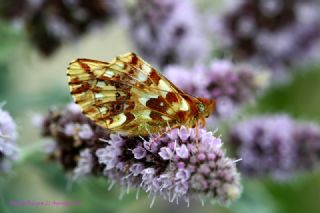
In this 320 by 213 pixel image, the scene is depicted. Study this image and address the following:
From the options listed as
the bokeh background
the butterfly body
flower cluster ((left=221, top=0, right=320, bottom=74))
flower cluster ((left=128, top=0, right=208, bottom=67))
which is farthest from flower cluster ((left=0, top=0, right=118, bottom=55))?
the butterfly body

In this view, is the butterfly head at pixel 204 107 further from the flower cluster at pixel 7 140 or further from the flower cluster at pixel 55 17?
the flower cluster at pixel 55 17

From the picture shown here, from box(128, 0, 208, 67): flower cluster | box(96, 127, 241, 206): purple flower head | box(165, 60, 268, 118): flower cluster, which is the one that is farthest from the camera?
box(128, 0, 208, 67): flower cluster

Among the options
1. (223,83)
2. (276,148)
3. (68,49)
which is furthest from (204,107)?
(68,49)

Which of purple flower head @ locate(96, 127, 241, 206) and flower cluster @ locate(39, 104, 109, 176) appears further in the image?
flower cluster @ locate(39, 104, 109, 176)

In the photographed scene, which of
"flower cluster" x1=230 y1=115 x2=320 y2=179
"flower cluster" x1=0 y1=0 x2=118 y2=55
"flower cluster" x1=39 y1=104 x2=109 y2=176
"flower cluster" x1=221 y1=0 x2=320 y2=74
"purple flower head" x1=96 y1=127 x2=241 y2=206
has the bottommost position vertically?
"purple flower head" x1=96 y1=127 x2=241 y2=206

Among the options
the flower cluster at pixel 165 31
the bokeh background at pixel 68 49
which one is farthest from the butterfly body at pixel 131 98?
the flower cluster at pixel 165 31

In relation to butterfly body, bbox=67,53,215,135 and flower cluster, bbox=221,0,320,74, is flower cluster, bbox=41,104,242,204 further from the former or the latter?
flower cluster, bbox=221,0,320,74
